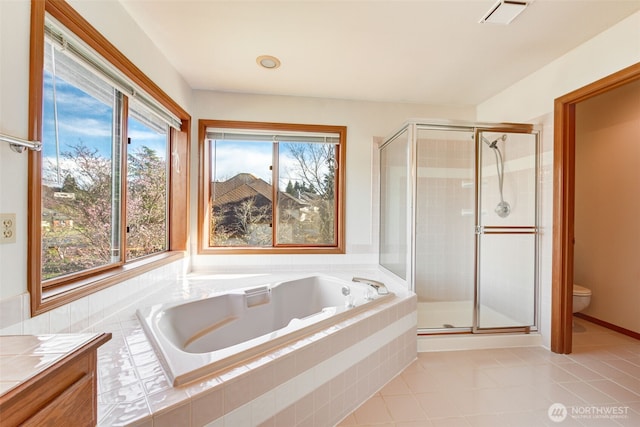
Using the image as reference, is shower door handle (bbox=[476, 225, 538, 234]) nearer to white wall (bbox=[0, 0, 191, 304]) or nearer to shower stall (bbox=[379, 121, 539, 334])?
shower stall (bbox=[379, 121, 539, 334])

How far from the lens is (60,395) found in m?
0.51

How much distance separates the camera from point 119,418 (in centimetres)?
83

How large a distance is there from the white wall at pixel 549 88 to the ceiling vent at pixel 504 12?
0.73 metres

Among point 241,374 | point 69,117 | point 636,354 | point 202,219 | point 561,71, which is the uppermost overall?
point 561,71

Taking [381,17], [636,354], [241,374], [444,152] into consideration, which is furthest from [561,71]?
[241,374]

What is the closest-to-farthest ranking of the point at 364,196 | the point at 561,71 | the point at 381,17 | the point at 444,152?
the point at 381,17, the point at 561,71, the point at 444,152, the point at 364,196

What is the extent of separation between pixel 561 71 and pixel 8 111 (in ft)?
10.7

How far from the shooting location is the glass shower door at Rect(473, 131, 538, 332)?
2436mm

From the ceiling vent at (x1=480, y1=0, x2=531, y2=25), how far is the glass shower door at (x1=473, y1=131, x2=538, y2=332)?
90 centimetres

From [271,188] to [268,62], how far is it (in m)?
1.18

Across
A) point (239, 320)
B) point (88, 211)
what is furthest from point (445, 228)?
point (88, 211)

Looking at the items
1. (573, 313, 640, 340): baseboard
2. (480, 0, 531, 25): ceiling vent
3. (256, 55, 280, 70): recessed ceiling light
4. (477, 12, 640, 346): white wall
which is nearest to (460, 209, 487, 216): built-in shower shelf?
(477, 12, 640, 346): white wall

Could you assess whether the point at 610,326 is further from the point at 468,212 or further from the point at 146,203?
the point at 146,203

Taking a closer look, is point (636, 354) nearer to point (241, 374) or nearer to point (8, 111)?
point (241, 374)
